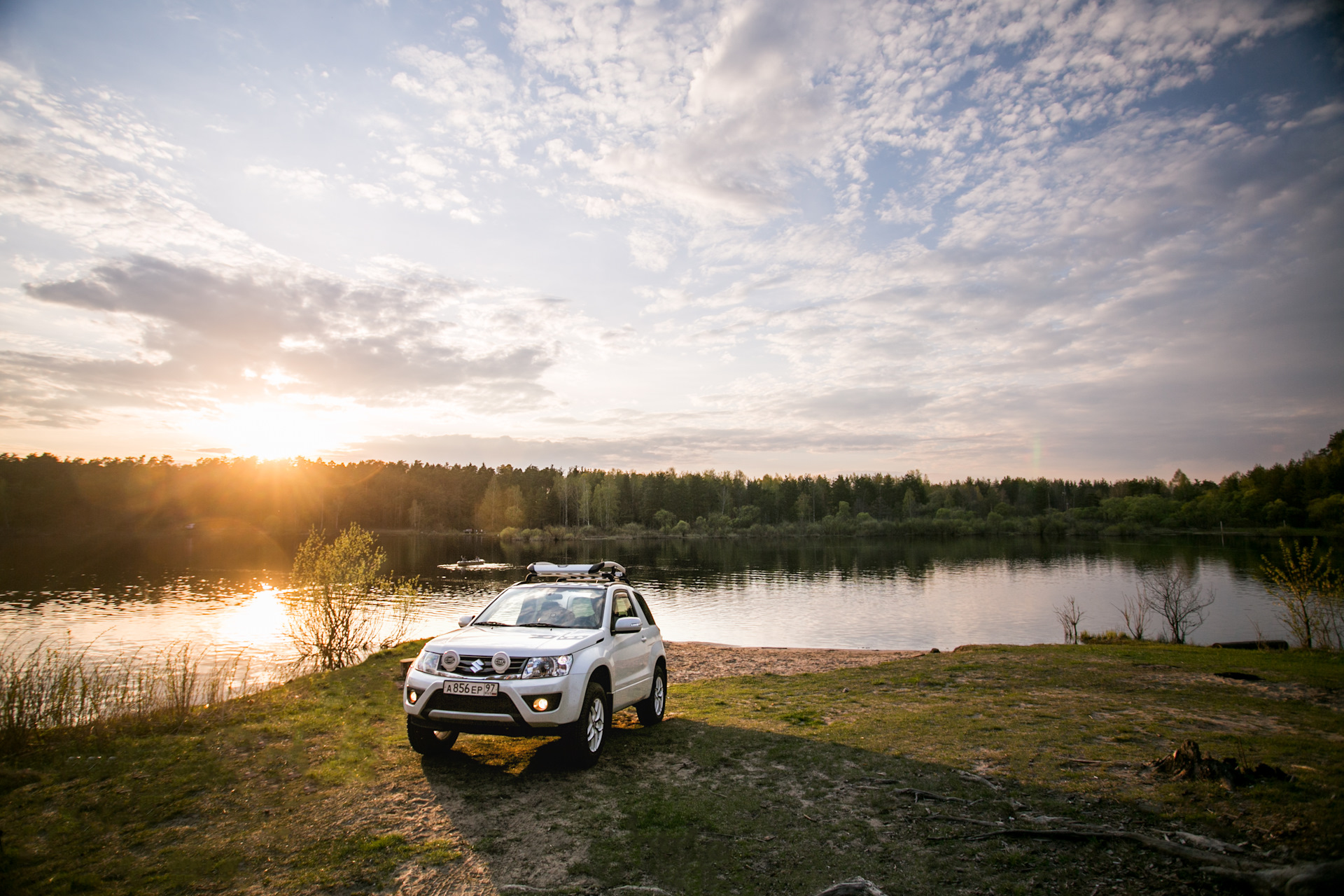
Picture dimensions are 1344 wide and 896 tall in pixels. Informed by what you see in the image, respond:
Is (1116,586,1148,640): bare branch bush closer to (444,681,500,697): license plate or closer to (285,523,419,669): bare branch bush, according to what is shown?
(285,523,419,669): bare branch bush

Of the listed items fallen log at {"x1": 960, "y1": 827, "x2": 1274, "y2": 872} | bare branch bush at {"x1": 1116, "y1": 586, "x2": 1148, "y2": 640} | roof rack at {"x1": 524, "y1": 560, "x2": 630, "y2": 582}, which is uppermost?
roof rack at {"x1": 524, "y1": 560, "x2": 630, "y2": 582}

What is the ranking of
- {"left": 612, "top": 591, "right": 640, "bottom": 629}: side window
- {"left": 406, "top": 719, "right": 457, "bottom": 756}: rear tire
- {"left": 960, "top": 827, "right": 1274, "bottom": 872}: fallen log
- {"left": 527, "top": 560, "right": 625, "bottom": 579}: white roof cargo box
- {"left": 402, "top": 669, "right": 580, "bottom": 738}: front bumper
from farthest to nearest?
{"left": 527, "top": 560, "right": 625, "bottom": 579}: white roof cargo box, {"left": 612, "top": 591, "right": 640, "bottom": 629}: side window, {"left": 406, "top": 719, "right": 457, "bottom": 756}: rear tire, {"left": 402, "top": 669, "right": 580, "bottom": 738}: front bumper, {"left": 960, "top": 827, "right": 1274, "bottom": 872}: fallen log

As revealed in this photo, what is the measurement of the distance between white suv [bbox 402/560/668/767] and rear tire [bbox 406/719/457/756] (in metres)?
0.01

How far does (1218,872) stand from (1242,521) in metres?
153

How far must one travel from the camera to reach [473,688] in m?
7.00

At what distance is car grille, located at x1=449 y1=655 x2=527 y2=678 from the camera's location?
7.09 metres

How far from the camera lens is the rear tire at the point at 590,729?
7.34 m

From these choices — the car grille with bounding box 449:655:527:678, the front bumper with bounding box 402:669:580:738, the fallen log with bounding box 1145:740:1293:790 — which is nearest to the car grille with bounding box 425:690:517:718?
the front bumper with bounding box 402:669:580:738

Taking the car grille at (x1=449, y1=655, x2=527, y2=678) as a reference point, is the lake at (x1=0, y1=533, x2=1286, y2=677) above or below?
below

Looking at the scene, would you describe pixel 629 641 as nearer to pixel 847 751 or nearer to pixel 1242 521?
pixel 847 751

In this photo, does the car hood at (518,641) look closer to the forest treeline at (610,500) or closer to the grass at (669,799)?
the grass at (669,799)

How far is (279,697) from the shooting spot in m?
11.9

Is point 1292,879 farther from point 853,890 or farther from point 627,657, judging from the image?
point 627,657

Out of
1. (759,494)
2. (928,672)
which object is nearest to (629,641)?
(928,672)
